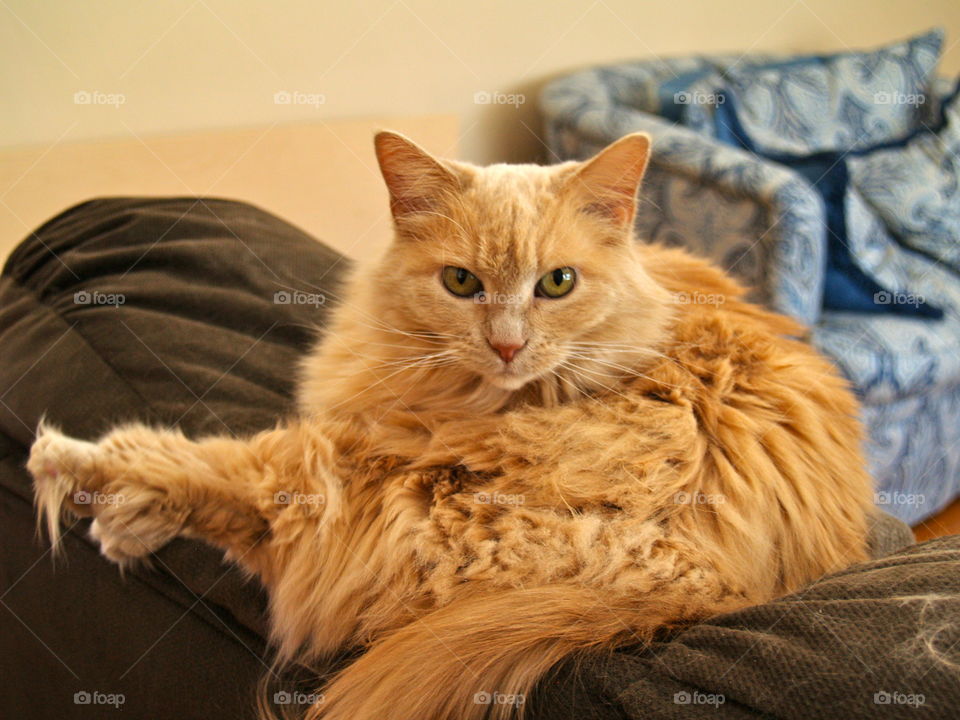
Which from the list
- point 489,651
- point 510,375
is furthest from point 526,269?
point 489,651

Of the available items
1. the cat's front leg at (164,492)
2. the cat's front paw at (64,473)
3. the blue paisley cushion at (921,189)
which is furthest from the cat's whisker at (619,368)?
the blue paisley cushion at (921,189)

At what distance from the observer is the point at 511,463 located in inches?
42.1

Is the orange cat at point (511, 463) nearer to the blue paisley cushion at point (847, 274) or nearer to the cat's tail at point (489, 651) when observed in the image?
the cat's tail at point (489, 651)

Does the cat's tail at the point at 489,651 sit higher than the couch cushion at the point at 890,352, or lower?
lower

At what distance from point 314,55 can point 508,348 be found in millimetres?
1766

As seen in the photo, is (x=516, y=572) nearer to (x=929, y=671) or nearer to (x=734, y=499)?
(x=734, y=499)

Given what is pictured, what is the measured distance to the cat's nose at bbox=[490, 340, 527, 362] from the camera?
108 centimetres

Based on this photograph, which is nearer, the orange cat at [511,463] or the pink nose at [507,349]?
the orange cat at [511,463]

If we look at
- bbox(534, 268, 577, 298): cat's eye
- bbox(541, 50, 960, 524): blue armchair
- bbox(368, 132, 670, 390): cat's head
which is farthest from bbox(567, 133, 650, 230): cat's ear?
bbox(541, 50, 960, 524): blue armchair

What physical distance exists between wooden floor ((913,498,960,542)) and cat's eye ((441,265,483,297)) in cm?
251

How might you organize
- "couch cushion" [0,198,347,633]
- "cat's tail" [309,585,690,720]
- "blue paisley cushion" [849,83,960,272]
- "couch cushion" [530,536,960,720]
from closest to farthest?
"couch cushion" [530,536,960,720]
"cat's tail" [309,585,690,720]
"couch cushion" [0,198,347,633]
"blue paisley cushion" [849,83,960,272]

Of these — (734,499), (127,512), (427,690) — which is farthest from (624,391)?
(127,512)

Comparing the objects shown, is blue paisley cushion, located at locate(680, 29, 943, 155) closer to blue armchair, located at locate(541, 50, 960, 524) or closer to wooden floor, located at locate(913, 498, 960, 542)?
blue armchair, located at locate(541, 50, 960, 524)

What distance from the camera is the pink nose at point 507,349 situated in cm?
108
